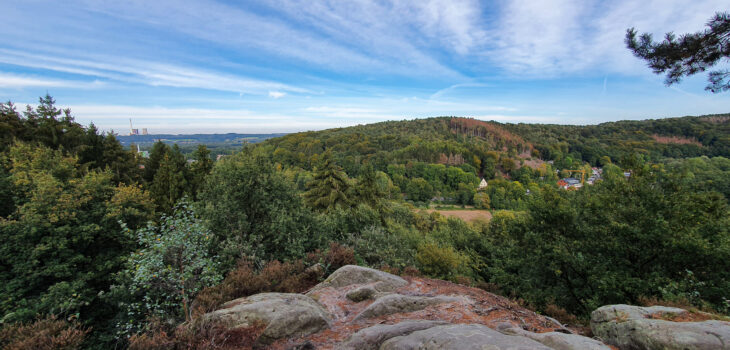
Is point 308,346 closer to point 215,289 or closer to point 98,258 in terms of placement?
point 215,289

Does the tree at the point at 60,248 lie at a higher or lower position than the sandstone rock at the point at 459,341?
lower

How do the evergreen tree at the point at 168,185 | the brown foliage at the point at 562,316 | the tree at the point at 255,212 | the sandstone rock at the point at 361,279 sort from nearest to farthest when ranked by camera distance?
the brown foliage at the point at 562,316 → the sandstone rock at the point at 361,279 → the tree at the point at 255,212 → the evergreen tree at the point at 168,185

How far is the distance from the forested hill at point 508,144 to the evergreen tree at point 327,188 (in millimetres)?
67021

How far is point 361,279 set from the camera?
8.31 meters

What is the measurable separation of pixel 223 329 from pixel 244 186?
727 cm

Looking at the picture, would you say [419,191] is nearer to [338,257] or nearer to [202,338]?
[338,257]

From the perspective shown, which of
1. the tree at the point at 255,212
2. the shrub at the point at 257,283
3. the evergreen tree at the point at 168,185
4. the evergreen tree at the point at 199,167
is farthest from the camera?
the evergreen tree at the point at 199,167

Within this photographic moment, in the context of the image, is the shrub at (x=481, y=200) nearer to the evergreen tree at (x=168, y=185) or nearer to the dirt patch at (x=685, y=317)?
the evergreen tree at (x=168, y=185)

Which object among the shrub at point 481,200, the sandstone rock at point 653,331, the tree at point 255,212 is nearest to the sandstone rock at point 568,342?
the sandstone rock at point 653,331

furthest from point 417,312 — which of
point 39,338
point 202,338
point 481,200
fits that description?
point 481,200

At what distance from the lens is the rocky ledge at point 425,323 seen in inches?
160

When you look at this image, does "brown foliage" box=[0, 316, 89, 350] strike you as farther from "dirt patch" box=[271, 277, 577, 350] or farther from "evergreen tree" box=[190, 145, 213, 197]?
"evergreen tree" box=[190, 145, 213, 197]

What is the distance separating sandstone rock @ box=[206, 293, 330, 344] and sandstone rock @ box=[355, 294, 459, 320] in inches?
40.0

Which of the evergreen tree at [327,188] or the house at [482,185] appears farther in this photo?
the house at [482,185]
